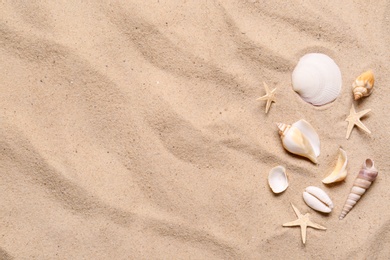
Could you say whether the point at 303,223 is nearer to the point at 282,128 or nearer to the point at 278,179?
the point at 278,179

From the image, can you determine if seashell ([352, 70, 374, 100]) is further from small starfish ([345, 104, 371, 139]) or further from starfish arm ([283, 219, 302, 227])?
starfish arm ([283, 219, 302, 227])

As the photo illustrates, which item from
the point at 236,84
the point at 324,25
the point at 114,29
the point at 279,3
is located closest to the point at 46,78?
the point at 114,29

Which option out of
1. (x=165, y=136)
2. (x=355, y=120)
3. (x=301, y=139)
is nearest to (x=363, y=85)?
(x=355, y=120)

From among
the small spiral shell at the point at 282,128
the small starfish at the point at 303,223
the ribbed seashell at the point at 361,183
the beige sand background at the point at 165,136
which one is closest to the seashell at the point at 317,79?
the beige sand background at the point at 165,136

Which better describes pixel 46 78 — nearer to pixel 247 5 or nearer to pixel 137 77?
pixel 137 77

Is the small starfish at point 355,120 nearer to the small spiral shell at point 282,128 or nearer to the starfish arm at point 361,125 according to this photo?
the starfish arm at point 361,125

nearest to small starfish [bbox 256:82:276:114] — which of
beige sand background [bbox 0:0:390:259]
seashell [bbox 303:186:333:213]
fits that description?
beige sand background [bbox 0:0:390:259]
